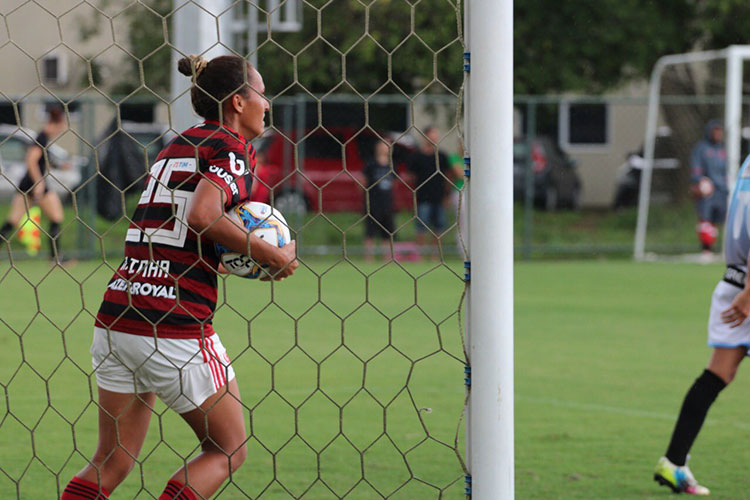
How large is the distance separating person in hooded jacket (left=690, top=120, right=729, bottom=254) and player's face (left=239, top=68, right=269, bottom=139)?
1465 cm

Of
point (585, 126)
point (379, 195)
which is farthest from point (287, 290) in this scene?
point (585, 126)

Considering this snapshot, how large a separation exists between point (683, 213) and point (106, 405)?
1745 centimetres

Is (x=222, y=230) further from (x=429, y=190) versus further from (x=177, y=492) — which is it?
(x=429, y=190)

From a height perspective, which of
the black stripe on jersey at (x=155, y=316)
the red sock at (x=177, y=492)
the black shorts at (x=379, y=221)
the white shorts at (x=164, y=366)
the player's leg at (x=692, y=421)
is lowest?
the black shorts at (x=379, y=221)

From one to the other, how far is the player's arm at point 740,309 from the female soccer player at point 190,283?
7.06 ft

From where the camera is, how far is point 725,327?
5.02 m

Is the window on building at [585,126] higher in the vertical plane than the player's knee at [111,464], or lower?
lower

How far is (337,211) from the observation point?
20.4 metres

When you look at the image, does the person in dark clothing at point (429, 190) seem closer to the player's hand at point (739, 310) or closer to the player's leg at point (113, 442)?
the player's hand at point (739, 310)

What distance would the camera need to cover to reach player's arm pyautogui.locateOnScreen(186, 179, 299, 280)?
3381mm

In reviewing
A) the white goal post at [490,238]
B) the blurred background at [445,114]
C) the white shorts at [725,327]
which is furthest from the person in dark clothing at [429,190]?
the white goal post at [490,238]

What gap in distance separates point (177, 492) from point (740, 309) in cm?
248

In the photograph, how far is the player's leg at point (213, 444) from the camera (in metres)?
3.59

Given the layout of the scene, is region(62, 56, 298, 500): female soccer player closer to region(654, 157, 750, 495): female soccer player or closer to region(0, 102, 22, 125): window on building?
region(654, 157, 750, 495): female soccer player
